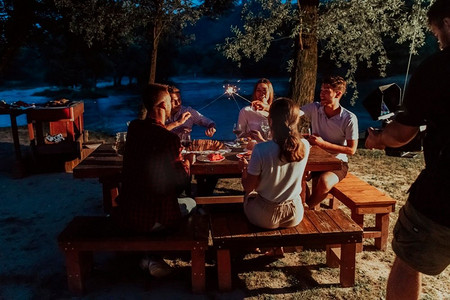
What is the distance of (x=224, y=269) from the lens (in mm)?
3471

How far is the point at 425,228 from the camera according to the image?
6.94ft

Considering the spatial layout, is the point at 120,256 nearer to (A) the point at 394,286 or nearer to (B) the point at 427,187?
(A) the point at 394,286

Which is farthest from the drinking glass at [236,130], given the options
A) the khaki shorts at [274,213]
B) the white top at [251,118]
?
the khaki shorts at [274,213]

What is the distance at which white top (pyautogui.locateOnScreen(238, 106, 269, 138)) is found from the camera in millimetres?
5359

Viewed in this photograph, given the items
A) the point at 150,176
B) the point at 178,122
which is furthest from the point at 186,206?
the point at 178,122

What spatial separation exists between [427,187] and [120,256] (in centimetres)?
328

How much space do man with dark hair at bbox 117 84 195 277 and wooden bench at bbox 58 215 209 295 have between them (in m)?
0.11

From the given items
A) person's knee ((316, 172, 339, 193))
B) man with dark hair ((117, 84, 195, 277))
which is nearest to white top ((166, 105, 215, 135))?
person's knee ((316, 172, 339, 193))

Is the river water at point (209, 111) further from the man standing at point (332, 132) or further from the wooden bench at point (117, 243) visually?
the wooden bench at point (117, 243)

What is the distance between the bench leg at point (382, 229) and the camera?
429 centimetres

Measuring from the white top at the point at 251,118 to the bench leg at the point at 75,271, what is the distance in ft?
9.12

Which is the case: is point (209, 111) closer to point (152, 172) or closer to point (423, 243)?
point (152, 172)

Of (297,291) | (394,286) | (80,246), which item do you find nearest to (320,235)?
(297,291)

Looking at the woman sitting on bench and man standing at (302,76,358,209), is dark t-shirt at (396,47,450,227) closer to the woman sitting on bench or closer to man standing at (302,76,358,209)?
the woman sitting on bench
